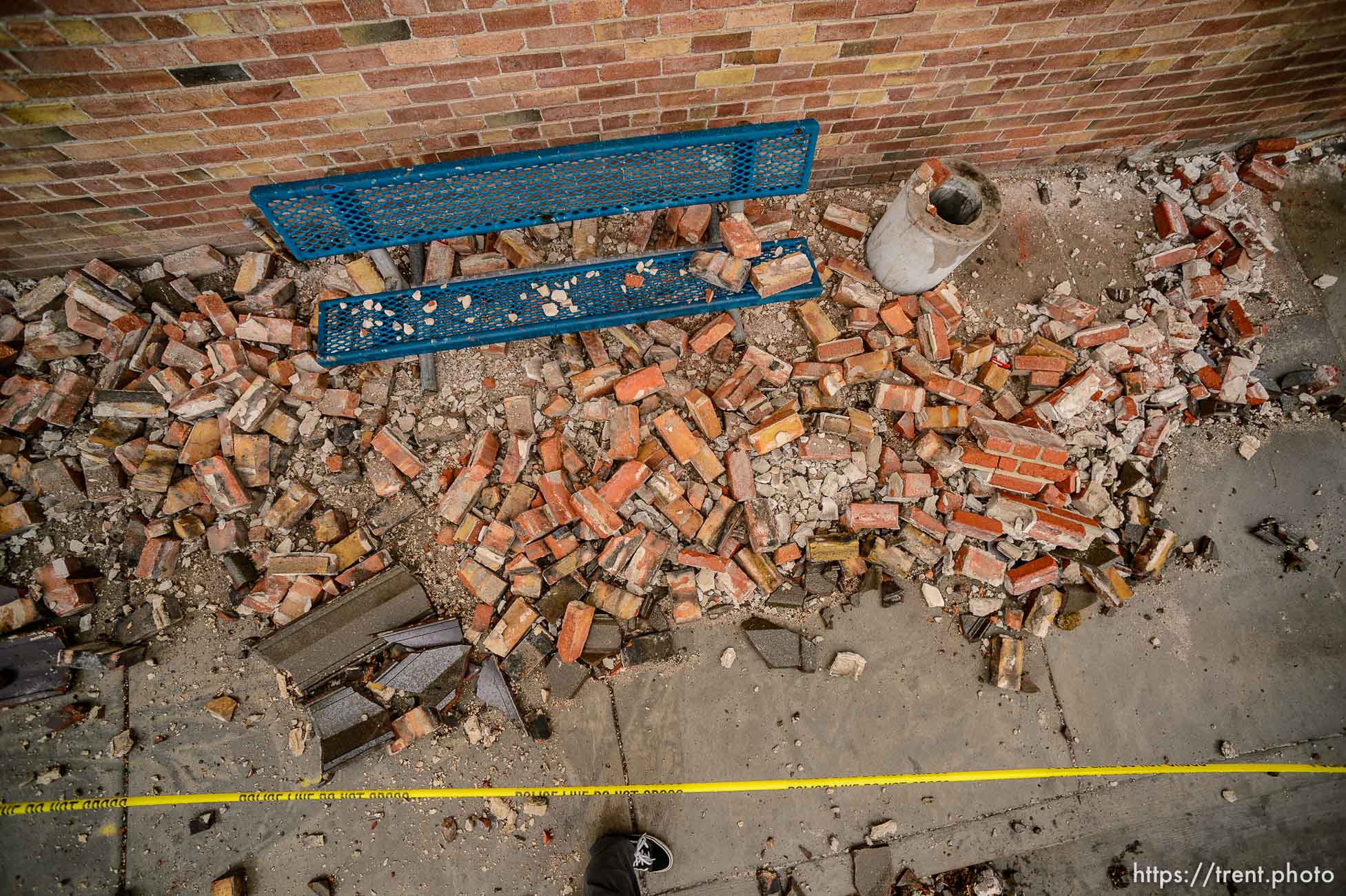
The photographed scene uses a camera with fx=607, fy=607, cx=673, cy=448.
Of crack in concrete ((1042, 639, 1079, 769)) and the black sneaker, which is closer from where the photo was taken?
the black sneaker

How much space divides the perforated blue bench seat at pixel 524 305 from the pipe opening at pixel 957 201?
0.75 meters

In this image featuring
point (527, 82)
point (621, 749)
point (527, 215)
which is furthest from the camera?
point (621, 749)

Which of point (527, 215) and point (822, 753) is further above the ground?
point (527, 215)

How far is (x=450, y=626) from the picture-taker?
116 inches

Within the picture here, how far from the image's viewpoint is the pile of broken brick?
2959 mm

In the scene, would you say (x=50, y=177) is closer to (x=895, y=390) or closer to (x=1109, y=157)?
(x=895, y=390)

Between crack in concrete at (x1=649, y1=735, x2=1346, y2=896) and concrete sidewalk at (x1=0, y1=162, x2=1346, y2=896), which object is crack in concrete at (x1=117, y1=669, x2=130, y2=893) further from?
crack in concrete at (x1=649, y1=735, x2=1346, y2=896)

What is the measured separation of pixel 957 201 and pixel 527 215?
2148mm

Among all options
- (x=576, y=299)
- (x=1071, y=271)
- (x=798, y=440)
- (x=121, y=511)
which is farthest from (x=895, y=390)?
(x=121, y=511)

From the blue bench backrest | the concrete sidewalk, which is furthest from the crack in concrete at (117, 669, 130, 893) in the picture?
the blue bench backrest

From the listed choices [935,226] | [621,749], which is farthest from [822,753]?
[935,226]

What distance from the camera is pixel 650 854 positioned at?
2.79 metres

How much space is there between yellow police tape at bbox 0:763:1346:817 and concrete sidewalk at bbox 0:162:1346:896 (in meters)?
0.04

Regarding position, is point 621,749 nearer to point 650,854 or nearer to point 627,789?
point 627,789
